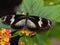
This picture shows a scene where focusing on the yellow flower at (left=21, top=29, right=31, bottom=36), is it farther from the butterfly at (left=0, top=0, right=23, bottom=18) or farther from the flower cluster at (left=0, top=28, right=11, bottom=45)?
the butterfly at (left=0, top=0, right=23, bottom=18)

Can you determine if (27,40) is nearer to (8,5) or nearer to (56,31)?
(56,31)

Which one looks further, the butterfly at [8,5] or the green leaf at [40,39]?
the butterfly at [8,5]

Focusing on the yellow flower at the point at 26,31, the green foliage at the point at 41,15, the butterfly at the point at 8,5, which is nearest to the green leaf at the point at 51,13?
the green foliage at the point at 41,15

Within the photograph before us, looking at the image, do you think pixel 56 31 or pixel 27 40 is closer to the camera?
pixel 27 40

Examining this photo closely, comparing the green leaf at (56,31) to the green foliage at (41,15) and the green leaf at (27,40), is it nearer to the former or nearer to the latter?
the green foliage at (41,15)

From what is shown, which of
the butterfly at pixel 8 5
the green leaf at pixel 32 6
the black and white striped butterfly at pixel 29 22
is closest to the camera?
the black and white striped butterfly at pixel 29 22

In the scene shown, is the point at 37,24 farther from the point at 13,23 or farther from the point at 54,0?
the point at 54,0

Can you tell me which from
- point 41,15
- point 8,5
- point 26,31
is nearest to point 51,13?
point 41,15

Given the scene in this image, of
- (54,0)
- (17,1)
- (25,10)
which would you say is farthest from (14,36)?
(17,1)
